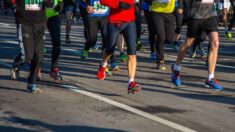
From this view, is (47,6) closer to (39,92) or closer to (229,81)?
(39,92)

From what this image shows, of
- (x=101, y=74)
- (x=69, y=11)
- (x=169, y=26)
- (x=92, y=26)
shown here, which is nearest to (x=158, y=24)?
(x=169, y=26)

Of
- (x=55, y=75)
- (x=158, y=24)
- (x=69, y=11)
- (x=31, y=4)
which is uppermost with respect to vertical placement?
(x=31, y=4)

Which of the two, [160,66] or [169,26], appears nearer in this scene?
[169,26]

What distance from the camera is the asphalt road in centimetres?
691

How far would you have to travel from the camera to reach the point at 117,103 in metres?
8.11

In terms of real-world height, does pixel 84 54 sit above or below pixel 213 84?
below

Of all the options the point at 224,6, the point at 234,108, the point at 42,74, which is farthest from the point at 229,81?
the point at 224,6

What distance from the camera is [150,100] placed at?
8391 millimetres

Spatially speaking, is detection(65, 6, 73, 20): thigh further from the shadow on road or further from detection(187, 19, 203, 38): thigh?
the shadow on road

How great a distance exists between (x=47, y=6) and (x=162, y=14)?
9.01 feet

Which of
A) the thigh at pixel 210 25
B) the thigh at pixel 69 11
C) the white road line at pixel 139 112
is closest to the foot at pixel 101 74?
the white road line at pixel 139 112

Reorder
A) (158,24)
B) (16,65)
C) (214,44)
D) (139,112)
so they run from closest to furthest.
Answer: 1. (139,112)
2. (214,44)
3. (16,65)
4. (158,24)

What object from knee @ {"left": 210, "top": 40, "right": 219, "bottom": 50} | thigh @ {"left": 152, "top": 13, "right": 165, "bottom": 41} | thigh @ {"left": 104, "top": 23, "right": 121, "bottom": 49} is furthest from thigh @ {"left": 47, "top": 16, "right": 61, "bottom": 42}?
knee @ {"left": 210, "top": 40, "right": 219, "bottom": 50}

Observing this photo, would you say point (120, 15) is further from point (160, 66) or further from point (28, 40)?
point (160, 66)
